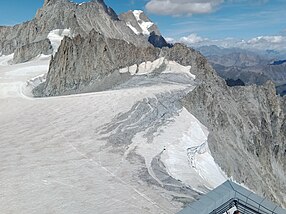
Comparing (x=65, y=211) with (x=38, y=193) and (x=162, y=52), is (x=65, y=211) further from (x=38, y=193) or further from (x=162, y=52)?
(x=162, y=52)

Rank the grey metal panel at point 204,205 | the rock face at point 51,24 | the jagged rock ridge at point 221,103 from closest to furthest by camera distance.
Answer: the grey metal panel at point 204,205 < the jagged rock ridge at point 221,103 < the rock face at point 51,24

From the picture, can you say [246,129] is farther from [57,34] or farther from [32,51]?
[57,34]

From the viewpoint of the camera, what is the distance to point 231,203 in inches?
411

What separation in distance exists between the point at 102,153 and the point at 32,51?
227 ft

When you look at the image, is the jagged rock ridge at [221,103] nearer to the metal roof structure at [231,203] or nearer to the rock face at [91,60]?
the rock face at [91,60]

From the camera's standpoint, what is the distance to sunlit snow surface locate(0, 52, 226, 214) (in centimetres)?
1518

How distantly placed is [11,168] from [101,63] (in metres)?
34.3

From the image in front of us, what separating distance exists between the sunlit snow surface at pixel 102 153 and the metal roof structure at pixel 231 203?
145 inches

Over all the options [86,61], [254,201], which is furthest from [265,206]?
[86,61]

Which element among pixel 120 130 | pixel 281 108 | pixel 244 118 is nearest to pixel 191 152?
pixel 120 130

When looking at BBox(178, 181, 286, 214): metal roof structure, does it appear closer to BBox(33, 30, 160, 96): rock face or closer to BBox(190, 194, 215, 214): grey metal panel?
BBox(190, 194, 215, 214): grey metal panel

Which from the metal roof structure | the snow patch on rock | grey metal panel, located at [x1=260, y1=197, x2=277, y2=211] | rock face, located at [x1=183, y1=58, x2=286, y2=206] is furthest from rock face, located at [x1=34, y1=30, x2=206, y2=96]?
the snow patch on rock

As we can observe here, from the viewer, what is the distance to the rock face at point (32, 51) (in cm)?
8419

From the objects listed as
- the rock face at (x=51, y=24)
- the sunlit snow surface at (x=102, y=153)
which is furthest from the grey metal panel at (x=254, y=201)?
the rock face at (x=51, y=24)
